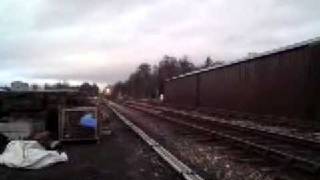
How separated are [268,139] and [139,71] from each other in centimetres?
15259

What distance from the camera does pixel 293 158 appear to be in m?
12.7

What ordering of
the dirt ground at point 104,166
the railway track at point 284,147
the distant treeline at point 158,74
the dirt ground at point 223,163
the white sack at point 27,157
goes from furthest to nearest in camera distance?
the distant treeline at point 158,74
the white sack at point 27,157
the railway track at point 284,147
the dirt ground at point 223,163
the dirt ground at point 104,166

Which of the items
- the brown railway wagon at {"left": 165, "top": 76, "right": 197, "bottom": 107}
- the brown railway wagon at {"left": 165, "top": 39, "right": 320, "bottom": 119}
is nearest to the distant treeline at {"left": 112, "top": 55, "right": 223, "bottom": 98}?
the brown railway wagon at {"left": 165, "top": 76, "right": 197, "bottom": 107}

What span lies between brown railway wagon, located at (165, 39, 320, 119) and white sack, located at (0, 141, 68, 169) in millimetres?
17323

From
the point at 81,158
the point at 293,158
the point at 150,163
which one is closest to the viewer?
the point at 293,158

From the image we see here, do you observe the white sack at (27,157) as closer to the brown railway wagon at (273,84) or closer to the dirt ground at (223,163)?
the dirt ground at (223,163)

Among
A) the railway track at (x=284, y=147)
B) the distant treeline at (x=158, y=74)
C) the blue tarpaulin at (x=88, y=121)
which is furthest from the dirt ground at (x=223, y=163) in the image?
the distant treeline at (x=158, y=74)

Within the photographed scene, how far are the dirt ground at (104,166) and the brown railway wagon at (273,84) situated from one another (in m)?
13.4

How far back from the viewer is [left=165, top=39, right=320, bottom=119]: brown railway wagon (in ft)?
94.8

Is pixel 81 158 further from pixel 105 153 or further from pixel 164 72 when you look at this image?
pixel 164 72

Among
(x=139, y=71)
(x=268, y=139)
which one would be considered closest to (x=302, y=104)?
(x=268, y=139)

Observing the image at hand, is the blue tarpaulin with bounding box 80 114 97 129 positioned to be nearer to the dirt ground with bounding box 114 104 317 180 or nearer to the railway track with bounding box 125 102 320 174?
the dirt ground with bounding box 114 104 317 180

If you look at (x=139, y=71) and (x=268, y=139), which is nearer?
(x=268, y=139)

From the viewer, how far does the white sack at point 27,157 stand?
12705 mm
